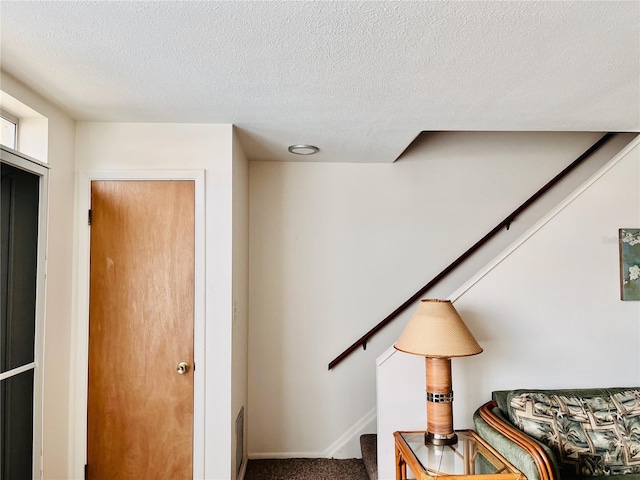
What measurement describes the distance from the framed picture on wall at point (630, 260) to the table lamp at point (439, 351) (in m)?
1.20

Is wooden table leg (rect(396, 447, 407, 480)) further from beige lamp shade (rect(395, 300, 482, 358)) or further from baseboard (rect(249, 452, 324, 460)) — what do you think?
baseboard (rect(249, 452, 324, 460))

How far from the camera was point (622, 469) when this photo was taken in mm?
2371

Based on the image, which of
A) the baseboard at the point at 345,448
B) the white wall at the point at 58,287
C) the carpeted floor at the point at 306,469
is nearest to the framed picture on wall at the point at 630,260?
the baseboard at the point at 345,448

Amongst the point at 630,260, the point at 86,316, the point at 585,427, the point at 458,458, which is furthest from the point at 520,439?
the point at 86,316

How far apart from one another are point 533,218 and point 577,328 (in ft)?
3.73

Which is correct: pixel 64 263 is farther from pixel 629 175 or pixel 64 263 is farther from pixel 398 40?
pixel 629 175

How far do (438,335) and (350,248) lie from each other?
1.31 m

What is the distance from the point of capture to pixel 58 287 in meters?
2.43

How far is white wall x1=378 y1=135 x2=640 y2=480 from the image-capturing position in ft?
9.03

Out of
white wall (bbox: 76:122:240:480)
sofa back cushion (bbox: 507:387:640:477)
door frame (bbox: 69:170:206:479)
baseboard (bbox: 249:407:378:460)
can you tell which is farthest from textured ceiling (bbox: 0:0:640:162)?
baseboard (bbox: 249:407:378:460)

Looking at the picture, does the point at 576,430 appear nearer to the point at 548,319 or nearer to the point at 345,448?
the point at 548,319

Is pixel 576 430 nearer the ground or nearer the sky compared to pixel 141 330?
nearer the ground

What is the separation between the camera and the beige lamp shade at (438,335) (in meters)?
2.41

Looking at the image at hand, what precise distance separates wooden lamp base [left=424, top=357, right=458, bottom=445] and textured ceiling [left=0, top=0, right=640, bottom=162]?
1.42 meters
